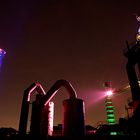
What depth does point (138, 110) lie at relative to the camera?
741 inches

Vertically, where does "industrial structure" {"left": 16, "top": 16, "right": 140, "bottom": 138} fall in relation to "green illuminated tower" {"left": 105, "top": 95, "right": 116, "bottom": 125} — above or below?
below

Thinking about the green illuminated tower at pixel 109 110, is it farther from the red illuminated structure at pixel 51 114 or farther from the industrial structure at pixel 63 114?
the red illuminated structure at pixel 51 114

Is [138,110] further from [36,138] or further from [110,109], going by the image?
[110,109]

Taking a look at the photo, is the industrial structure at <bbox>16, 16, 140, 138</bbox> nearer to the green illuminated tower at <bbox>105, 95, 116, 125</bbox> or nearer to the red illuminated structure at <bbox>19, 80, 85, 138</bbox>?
the red illuminated structure at <bbox>19, 80, 85, 138</bbox>

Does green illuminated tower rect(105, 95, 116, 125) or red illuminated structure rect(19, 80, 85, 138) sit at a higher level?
green illuminated tower rect(105, 95, 116, 125)

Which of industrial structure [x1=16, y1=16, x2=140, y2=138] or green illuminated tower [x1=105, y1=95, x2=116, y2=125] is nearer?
industrial structure [x1=16, y1=16, x2=140, y2=138]

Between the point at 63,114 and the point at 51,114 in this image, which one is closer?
the point at 63,114

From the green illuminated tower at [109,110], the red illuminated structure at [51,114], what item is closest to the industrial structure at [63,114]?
the red illuminated structure at [51,114]

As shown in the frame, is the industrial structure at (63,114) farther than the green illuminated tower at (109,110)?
No

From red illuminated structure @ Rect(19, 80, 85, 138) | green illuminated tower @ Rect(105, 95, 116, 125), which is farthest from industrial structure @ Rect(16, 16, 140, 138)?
green illuminated tower @ Rect(105, 95, 116, 125)

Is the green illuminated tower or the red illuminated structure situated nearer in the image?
the red illuminated structure

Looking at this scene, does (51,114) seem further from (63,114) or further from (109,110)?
(109,110)

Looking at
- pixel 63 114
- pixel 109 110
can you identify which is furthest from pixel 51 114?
pixel 109 110

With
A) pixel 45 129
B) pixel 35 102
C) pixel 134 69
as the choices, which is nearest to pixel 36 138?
pixel 45 129
